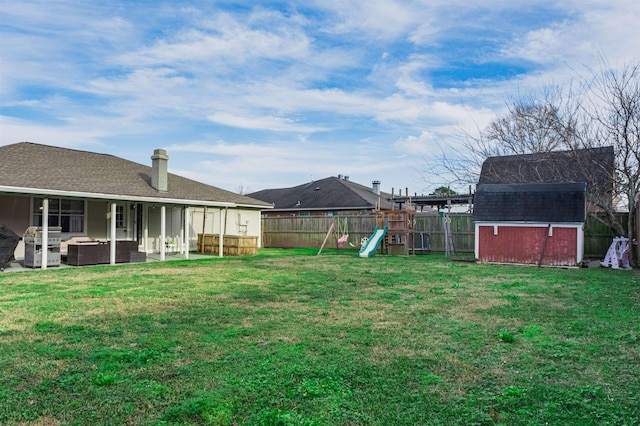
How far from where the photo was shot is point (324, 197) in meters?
29.5

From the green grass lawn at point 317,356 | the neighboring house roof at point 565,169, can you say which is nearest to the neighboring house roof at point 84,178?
the green grass lawn at point 317,356

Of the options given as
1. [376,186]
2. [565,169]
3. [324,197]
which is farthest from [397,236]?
[376,186]

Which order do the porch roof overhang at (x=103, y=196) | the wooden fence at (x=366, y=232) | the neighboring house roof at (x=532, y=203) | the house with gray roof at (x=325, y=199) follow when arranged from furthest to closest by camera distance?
the house with gray roof at (x=325, y=199) < the wooden fence at (x=366, y=232) < the neighboring house roof at (x=532, y=203) < the porch roof overhang at (x=103, y=196)

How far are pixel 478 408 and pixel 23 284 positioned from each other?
9.42 m

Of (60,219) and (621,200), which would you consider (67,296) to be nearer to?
(60,219)

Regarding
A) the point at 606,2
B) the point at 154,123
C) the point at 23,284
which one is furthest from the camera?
the point at 154,123

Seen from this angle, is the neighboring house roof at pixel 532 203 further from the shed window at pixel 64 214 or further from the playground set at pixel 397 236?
the shed window at pixel 64 214

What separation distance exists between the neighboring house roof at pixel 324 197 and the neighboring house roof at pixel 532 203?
1117 centimetres

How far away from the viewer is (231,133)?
2462cm

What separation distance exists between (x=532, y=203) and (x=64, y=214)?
16228mm

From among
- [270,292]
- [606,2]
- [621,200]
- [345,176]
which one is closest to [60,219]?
[270,292]

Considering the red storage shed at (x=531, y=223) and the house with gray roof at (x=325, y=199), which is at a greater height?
the house with gray roof at (x=325, y=199)

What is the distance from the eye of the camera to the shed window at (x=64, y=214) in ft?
45.8

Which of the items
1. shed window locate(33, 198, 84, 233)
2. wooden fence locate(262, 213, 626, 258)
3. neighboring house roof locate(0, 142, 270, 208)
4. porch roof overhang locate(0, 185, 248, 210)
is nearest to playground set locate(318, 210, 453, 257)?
wooden fence locate(262, 213, 626, 258)
